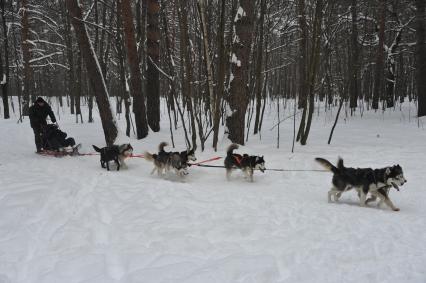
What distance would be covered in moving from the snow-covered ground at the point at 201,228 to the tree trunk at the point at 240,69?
236cm

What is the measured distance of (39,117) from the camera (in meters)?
11.1

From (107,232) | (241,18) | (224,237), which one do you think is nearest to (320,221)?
(224,237)

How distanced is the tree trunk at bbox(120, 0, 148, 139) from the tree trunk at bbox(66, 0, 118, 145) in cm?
116

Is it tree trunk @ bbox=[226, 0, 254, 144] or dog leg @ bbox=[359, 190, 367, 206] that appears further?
tree trunk @ bbox=[226, 0, 254, 144]

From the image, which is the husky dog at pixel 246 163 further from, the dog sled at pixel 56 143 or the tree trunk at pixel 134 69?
the tree trunk at pixel 134 69

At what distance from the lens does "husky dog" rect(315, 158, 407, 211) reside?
6.14 meters

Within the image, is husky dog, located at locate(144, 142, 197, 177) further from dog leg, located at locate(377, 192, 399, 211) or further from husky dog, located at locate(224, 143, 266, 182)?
dog leg, located at locate(377, 192, 399, 211)

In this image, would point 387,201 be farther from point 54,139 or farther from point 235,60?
point 54,139

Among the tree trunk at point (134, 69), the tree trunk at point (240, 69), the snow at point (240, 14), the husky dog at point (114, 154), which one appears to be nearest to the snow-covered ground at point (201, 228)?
the husky dog at point (114, 154)

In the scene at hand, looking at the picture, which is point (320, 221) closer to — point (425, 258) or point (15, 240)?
point (425, 258)

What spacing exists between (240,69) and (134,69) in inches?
159

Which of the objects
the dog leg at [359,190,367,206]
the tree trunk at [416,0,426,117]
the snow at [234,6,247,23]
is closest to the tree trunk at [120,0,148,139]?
the snow at [234,6,247,23]

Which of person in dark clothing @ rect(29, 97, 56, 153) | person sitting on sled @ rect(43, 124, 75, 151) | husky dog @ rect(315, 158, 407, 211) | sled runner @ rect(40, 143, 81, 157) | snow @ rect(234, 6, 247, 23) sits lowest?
husky dog @ rect(315, 158, 407, 211)

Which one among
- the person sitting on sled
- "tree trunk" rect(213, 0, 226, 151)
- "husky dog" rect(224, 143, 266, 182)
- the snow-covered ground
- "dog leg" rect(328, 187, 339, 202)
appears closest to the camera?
the snow-covered ground
